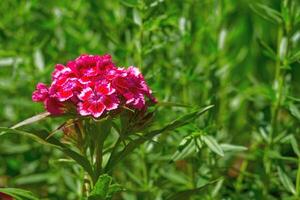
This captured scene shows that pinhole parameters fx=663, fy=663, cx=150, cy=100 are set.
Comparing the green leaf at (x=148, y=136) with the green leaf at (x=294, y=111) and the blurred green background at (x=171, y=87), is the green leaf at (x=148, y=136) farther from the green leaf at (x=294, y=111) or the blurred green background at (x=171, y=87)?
the green leaf at (x=294, y=111)

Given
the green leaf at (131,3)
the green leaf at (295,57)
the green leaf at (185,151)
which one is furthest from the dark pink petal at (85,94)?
the green leaf at (295,57)

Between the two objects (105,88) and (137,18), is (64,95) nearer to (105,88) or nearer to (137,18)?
(105,88)

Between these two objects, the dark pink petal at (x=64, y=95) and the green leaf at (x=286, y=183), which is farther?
the green leaf at (x=286, y=183)

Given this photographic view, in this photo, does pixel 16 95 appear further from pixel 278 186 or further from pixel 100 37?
pixel 278 186

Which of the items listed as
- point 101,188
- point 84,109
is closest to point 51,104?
point 84,109

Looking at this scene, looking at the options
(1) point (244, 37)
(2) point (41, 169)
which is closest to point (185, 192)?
(2) point (41, 169)
